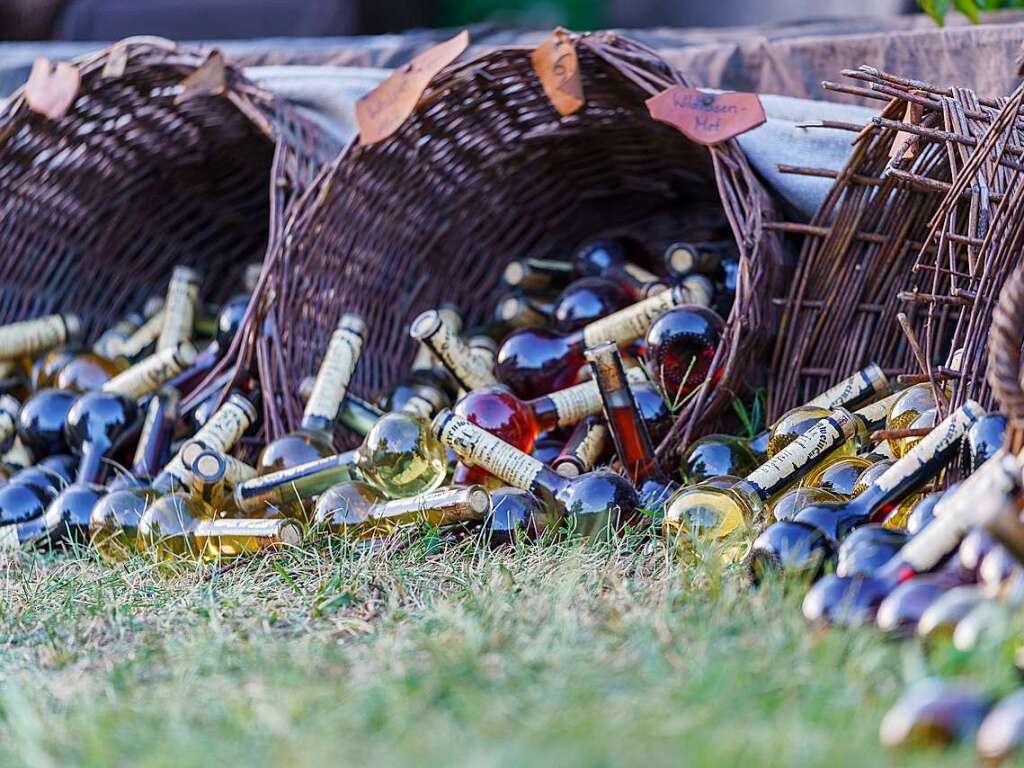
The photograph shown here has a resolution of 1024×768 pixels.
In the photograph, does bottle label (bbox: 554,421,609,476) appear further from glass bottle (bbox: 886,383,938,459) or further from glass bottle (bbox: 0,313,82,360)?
glass bottle (bbox: 0,313,82,360)

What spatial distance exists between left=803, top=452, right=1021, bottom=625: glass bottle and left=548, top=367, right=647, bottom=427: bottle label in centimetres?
99

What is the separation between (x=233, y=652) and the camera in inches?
58.6

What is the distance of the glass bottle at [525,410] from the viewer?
2254 millimetres

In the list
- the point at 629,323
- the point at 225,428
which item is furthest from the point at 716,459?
the point at 225,428

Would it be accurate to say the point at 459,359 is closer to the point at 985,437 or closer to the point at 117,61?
the point at 117,61

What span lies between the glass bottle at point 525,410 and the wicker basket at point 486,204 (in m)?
0.23

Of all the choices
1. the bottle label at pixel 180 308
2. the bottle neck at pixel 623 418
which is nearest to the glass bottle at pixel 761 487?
the bottle neck at pixel 623 418

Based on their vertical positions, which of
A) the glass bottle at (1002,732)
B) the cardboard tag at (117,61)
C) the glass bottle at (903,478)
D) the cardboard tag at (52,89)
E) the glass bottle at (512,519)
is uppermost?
the cardboard tag at (117,61)

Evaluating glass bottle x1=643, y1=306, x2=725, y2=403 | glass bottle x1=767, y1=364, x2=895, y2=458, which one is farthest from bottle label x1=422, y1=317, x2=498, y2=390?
glass bottle x1=767, y1=364, x2=895, y2=458

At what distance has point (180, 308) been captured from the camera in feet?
10.1

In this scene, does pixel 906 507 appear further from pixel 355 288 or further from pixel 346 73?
pixel 346 73

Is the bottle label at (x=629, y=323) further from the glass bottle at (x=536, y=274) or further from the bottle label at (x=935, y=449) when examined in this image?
the bottle label at (x=935, y=449)

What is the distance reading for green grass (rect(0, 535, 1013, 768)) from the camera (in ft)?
3.61

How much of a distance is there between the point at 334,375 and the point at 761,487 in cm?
95
